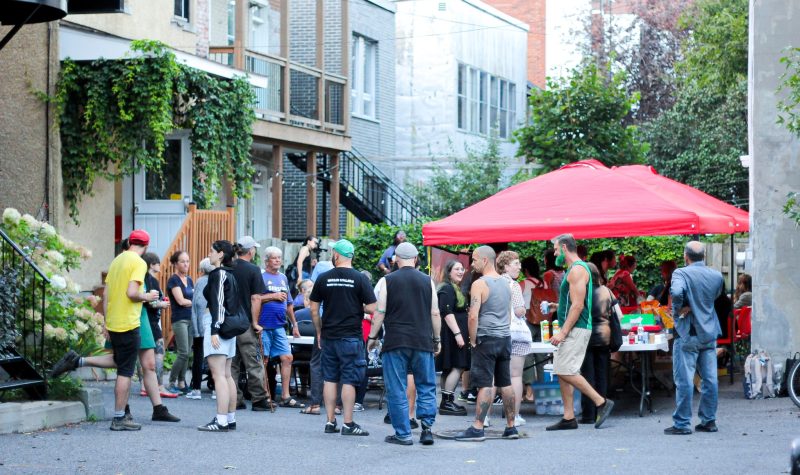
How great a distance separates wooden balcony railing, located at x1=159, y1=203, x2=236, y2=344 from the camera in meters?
17.8

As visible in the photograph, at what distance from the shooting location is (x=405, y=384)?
1105 cm

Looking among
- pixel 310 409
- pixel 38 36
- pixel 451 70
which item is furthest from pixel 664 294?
pixel 451 70

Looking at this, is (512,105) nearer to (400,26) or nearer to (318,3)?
(400,26)

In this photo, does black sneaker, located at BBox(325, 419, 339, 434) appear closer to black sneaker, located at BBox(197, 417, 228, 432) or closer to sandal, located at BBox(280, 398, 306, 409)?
black sneaker, located at BBox(197, 417, 228, 432)

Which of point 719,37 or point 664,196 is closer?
point 664,196

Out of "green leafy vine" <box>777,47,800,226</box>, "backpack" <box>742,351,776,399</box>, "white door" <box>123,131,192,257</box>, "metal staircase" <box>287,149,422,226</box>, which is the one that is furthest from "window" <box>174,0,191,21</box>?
"backpack" <box>742,351,776,399</box>

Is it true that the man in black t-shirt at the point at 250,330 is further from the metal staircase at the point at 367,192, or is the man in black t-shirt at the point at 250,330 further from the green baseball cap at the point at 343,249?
the metal staircase at the point at 367,192

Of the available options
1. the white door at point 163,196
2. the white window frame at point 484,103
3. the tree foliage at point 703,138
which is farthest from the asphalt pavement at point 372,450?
the tree foliage at point 703,138

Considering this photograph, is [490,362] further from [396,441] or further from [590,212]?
[590,212]

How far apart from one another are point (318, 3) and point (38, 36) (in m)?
7.82

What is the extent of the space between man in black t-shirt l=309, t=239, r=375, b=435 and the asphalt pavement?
0.40 metres

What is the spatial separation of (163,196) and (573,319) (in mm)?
9585

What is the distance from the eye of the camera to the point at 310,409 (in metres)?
13.5

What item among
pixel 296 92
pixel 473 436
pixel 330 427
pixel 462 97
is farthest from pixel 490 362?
pixel 462 97
